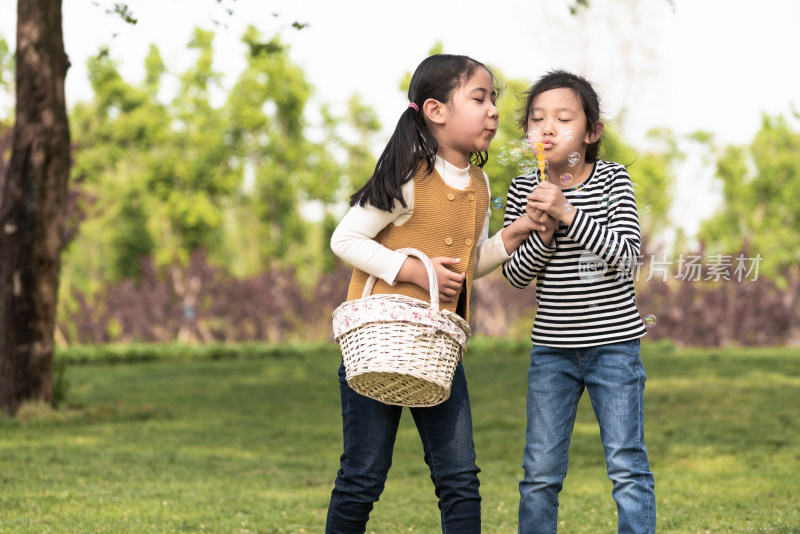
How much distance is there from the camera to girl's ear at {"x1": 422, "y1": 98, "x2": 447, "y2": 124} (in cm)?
291

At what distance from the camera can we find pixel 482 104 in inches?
114

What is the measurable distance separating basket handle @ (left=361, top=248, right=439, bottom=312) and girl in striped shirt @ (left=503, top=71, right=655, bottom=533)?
0.36 meters

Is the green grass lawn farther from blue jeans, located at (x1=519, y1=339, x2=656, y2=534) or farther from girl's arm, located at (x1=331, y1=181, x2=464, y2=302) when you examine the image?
girl's arm, located at (x1=331, y1=181, x2=464, y2=302)

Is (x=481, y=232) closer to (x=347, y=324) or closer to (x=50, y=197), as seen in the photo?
(x=347, y=324)

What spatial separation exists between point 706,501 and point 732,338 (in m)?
11.4

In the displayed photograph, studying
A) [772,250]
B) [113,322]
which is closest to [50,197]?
[113,322]

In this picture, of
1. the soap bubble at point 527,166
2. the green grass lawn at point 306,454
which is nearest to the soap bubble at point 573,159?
the soap bubble at point 527,166

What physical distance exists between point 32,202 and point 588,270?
19.4ft

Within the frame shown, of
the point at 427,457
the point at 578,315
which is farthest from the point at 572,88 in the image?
the point at 427,457

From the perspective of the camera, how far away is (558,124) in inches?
114

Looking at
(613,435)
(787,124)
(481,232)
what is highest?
(787,124)

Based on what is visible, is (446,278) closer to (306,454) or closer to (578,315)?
(578,315)

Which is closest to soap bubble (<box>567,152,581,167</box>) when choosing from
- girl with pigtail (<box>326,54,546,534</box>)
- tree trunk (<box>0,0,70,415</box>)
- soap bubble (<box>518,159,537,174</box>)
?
soap bubble (<box>518,159,537,174</box>)

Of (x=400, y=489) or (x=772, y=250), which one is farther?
(x=772, y=250)
